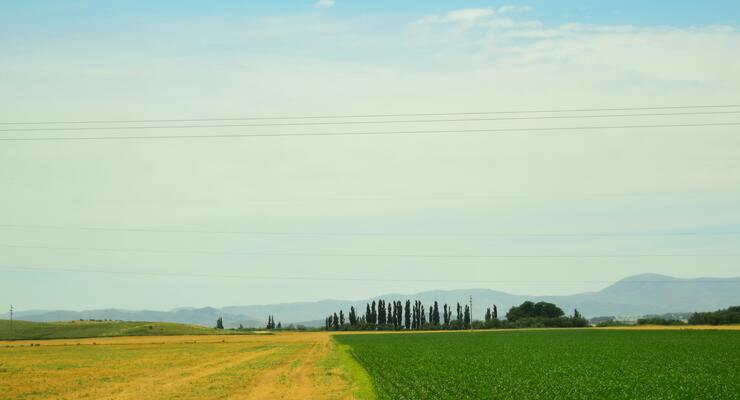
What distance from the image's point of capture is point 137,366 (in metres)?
64.3

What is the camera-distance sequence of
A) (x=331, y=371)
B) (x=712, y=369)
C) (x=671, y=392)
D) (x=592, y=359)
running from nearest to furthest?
(x=671, y=392) < (x=712, y=369) < (x=331, y=371) < (x=592, y=359)

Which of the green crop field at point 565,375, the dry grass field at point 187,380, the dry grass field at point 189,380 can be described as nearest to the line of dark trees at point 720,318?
the green crop field at point 565,375

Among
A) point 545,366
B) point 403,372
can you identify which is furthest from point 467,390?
point 545,366

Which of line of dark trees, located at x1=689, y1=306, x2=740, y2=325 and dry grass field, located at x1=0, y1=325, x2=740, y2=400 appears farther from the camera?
line of dark trees, located at x1=689, y1=306, x2=740, y2=325

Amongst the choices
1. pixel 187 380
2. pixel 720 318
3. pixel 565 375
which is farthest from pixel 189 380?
pixel 720 318

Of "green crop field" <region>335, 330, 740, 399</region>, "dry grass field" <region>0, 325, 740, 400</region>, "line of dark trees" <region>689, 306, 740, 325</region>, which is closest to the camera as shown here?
A: "green crop field" <region>335, 330, 740, 399</region>

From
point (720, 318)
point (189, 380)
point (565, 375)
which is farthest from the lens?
point (720, 318)

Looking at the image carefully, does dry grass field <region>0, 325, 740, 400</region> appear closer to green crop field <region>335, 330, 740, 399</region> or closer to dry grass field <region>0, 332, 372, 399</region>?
dry grass field <region>0, 332, 372, 399</region>

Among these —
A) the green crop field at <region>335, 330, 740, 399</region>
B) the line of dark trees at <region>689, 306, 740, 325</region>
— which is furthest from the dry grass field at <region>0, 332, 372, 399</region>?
the line of dark trees at <region>689, 306, 740, 325</region>

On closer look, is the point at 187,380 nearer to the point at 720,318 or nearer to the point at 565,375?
the point at 565,375

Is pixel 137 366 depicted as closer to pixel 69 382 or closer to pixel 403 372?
pixel 69 382

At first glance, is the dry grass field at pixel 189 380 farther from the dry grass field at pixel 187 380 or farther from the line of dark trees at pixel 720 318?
the line of dark trees at pixel 720 318

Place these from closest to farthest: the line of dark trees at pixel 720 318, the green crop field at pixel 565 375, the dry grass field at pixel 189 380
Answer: the green crop field at pixel 565 375 < the dry grass field at pixel 189 380 < the line of dark trees at pixel 720 318

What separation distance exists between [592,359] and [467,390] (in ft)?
83.0
